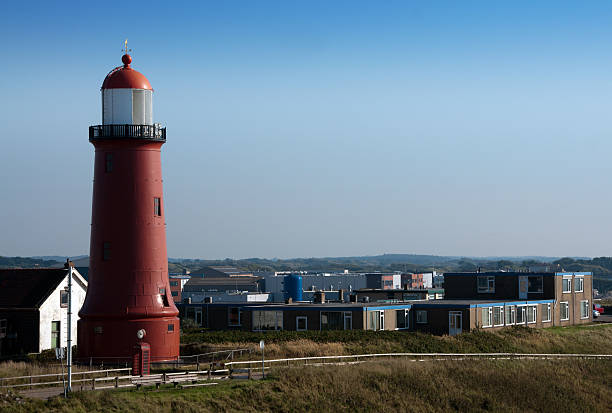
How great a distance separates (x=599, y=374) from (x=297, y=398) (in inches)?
955

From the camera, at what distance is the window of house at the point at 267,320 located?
6950 centimetres

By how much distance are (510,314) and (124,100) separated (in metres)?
38.2

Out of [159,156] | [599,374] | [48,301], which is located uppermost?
[159,156]

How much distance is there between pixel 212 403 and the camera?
136ft

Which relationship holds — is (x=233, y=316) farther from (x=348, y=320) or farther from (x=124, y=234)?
(x=124, y=234)

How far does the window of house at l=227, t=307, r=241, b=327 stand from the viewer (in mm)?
73375

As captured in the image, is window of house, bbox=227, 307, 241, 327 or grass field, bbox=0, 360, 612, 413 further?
window of house, bbox=227, 307, 241, 327

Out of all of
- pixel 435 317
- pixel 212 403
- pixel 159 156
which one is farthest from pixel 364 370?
pixel 435 317

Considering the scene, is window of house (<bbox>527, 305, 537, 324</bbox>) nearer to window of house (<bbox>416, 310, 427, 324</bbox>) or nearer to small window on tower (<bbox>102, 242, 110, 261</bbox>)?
window of house (<bbox>416, 310, 427, 324</bbox>)

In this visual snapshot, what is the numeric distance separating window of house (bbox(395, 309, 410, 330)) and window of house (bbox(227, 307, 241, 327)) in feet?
40.1

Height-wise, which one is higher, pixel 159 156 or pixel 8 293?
pixel 159 156

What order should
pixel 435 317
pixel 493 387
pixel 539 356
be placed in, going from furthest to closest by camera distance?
pixel 435 317, pixel 539 356, pixel 493 387

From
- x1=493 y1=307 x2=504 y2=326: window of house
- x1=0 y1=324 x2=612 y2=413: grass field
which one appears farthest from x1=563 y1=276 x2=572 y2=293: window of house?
x1=0 y1=324 x2=612 y2=413: grass field

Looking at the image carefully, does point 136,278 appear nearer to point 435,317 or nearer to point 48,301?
point 48,301
